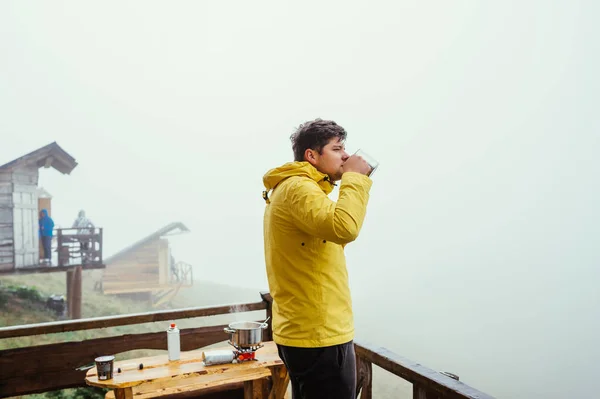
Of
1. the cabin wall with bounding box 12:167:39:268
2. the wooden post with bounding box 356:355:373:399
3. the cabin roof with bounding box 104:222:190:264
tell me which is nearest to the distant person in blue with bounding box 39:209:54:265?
the cabin wall with bounding box 12:167:39:268

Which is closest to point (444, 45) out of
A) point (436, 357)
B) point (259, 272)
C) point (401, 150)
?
point (401, 150)

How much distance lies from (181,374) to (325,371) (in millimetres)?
1043

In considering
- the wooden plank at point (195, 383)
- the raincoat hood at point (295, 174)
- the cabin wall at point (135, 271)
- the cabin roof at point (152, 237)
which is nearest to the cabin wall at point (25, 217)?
the cabin roof at point (152, 237)

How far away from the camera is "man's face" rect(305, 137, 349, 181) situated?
154 centimetres

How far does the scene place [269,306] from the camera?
304cm

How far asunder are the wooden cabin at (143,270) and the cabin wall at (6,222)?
8.90 metres

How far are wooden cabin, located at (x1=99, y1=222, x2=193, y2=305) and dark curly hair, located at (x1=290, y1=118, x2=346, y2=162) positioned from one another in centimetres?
1935

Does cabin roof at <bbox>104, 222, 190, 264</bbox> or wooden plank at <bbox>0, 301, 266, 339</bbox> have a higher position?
wooden plank at <bbox>0, 301, 266, 339</bbox>

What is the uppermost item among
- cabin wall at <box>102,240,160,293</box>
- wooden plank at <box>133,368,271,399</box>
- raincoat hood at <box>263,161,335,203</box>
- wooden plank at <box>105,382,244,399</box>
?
raincoat hood at <box>263,161,335,203</box>

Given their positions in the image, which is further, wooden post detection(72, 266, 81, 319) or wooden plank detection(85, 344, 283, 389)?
wooden post detection(72, 266, 81, 319)

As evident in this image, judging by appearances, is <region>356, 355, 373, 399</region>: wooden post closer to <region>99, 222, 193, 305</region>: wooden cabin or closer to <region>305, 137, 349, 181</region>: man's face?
<region>305, 137, 349, 181</region>: man's face

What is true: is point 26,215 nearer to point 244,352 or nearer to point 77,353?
point 77,353

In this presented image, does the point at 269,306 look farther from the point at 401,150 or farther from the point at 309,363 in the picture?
the point at 401,150

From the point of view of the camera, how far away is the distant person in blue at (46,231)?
1162 centimetres
